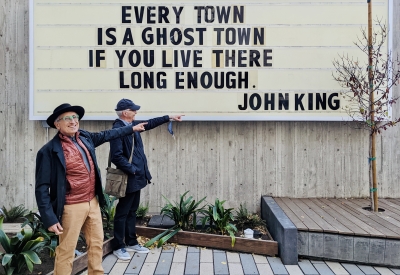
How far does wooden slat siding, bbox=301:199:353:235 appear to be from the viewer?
4410 millimetres

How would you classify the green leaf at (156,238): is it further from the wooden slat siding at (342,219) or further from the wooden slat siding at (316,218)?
the wooden slat siding at (342,219)

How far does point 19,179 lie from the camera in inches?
250

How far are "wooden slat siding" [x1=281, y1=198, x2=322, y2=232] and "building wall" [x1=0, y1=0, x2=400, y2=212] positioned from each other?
37 centimetres

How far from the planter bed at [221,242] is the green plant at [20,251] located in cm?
168

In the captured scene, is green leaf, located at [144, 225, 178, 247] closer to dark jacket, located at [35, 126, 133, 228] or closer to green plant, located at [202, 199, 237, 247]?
green plant, located at [202, 199, 237, 247]

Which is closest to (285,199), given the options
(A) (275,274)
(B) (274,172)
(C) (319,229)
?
(B) (274,172)

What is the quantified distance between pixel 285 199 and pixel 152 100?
2782 mm

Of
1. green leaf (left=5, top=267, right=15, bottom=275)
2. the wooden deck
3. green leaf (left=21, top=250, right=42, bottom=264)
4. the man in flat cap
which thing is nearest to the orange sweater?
green leaf (left=21, top=250, right=42, bottom=264)

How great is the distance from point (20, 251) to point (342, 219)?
13.0 feet

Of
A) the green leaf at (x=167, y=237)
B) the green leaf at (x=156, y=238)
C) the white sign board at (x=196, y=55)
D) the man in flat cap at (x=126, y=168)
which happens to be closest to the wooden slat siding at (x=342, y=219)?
the white sign board at (x=196, y=55)

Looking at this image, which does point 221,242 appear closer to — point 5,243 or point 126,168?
point 126,168

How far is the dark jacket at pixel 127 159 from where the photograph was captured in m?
4.45

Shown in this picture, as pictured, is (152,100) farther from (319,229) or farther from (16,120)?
(319,229)

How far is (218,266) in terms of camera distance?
4367mm
